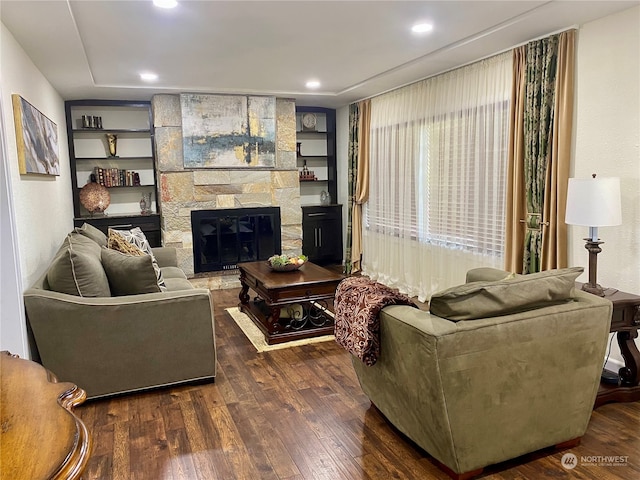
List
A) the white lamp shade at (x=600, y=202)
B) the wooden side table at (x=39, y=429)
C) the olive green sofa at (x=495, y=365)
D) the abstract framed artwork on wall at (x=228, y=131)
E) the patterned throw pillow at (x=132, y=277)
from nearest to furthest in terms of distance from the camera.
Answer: the wooden side table at (x=39, y=429)
the olive green sofa at (x=495, y=365)
the white lamp shade at (x=600, y=202)
the patterned throw pillow at (x=132, y=277)
the abstract framed artwork on wall at (x=228, y=131)

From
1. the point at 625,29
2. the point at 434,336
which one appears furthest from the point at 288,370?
the point at 625,29

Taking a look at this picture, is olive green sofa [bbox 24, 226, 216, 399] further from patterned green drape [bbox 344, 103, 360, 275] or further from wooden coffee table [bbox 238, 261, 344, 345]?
patterned green drape [bbox 344, 103, 360, 275]

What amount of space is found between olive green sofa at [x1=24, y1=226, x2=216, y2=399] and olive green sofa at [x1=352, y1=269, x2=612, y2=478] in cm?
141

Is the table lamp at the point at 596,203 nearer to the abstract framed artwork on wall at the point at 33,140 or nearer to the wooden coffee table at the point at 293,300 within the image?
the wooden coffee table at the point at 293,300

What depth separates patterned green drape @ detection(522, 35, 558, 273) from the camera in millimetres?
3459

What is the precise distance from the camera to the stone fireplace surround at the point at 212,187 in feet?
18.7

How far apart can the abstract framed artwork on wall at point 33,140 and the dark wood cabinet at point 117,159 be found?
5.56ft

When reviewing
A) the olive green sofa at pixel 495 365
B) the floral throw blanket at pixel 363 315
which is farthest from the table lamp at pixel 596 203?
the floral throw blanket at pixel 363 315

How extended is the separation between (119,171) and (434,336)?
17.8 ft

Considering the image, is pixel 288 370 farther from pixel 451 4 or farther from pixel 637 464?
pixel 451 4

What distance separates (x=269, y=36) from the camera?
11.3 ft

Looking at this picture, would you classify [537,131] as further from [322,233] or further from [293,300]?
[322,233]

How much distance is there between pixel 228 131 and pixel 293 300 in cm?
292

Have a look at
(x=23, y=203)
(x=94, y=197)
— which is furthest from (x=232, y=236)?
(x=23, y=203)
